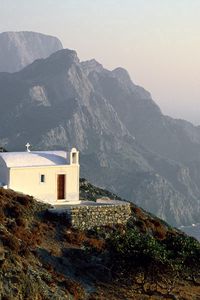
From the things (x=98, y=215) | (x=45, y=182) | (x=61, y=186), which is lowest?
(x=98, y=215)

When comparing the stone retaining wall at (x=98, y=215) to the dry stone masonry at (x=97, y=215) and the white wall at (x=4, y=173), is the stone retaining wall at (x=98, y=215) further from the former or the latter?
the white wall at (x=4, y=173)

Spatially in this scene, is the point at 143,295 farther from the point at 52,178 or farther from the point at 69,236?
the point at 52,178

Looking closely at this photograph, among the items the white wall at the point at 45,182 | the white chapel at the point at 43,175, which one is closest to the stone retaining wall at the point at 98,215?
the white chapel at the point at 43,175

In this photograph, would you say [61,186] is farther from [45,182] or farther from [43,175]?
[43,175]

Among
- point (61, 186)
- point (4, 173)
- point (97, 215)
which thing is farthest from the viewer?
point (61, 186)

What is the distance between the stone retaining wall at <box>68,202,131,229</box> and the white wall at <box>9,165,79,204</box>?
4965 millimetres

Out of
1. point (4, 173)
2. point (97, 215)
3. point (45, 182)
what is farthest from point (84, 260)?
point (4, 173)

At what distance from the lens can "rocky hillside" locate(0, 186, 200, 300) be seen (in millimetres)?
34094

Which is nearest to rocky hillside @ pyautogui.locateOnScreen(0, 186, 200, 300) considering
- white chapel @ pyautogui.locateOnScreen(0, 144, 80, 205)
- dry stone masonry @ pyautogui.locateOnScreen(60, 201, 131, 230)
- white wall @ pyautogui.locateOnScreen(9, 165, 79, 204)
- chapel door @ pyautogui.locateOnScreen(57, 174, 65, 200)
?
dry stone masonry @ pyautogui.locateOnScreen(60, 201, 131, 230)

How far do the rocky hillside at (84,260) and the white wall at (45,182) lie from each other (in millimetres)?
2857

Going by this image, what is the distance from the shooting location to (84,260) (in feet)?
133

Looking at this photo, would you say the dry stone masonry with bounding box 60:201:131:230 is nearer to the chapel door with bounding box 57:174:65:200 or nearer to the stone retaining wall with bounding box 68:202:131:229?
the stone retaining wall with bounding box 68:202:131:229

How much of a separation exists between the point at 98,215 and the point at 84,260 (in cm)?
651

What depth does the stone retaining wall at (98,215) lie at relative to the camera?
45.0 meters
